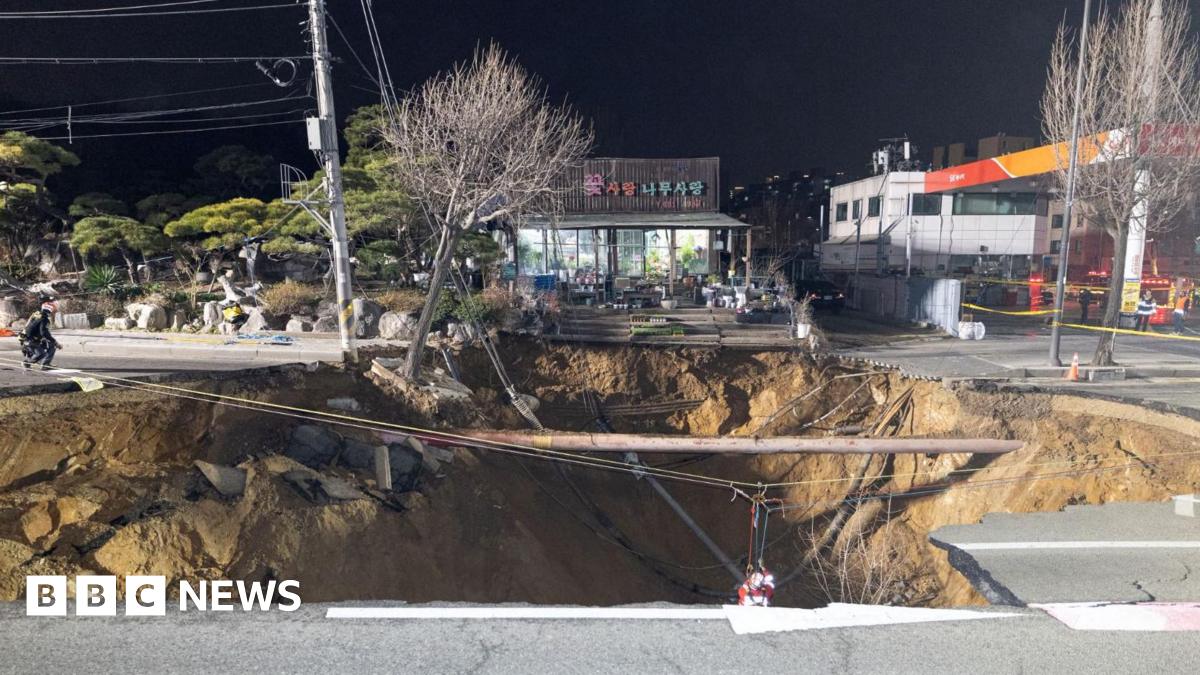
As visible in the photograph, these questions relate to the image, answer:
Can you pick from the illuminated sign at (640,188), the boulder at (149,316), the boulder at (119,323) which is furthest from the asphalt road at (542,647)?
the illuminated sign at (640,188)

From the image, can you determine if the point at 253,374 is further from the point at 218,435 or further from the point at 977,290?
the point at 977,290

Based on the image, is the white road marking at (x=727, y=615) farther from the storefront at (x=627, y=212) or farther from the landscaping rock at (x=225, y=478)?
the storefront at (x=627, y=212)

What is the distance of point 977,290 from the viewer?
95.0 feet

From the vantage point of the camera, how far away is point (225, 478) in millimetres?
7887

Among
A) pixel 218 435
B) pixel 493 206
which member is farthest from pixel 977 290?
pixel 218 435

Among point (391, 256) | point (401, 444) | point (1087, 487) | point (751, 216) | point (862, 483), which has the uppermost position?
point (751, 216)

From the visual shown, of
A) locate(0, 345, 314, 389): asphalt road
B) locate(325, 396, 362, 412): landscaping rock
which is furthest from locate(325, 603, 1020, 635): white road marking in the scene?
locate(0, 345, 314, 389): asphalt road

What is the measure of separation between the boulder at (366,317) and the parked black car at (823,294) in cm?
1744

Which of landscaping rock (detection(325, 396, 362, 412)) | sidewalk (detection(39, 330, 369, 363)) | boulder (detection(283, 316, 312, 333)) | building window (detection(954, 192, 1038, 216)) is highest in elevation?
building window (detection(954, 192, 1038, 216))

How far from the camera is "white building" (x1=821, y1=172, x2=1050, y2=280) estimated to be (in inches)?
1261

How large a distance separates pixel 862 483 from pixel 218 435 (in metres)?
11.6

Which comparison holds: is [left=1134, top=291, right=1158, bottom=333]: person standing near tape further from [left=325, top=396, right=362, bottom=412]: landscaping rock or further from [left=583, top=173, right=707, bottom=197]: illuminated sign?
[left=325, top=396, right=362, bottom=412]: landscaping rock

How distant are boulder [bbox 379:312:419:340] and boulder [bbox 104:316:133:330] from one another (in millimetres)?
6820

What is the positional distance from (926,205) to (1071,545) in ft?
97.5
